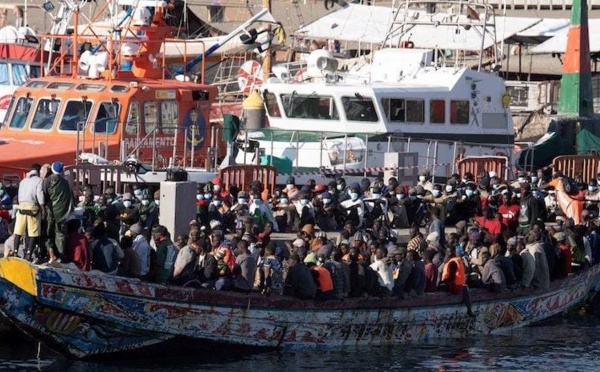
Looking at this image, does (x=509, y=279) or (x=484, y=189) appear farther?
(x=484, y=189)

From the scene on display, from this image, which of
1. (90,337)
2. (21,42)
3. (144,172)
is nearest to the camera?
(90,337)

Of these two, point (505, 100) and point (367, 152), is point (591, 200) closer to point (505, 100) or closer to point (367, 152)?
point (367, 152)

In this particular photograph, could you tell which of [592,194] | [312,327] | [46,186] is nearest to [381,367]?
[312,327]

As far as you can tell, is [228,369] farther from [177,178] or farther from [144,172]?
[144,172]

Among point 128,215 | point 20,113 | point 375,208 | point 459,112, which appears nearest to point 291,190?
point 375,208

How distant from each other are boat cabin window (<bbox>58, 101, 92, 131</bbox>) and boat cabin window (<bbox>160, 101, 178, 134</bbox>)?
138 centimetres

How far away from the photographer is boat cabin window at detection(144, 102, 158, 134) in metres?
32.8

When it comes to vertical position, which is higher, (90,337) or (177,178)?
(177,178)

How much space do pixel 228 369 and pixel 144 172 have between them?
812cm

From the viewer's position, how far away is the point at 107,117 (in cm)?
3247

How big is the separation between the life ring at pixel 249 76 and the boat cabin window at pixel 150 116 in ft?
41.6

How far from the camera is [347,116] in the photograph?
3672 cm

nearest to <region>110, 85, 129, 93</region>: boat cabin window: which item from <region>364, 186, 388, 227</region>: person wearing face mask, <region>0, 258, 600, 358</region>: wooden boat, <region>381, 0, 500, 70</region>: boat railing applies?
<region>364, 186, 388, 227</region>: person wearing face mask

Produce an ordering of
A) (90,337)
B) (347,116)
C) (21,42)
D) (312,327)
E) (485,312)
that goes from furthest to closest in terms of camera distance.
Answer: (21,42) → (347,116) → (485,312) → (312,327) → (90,337)
